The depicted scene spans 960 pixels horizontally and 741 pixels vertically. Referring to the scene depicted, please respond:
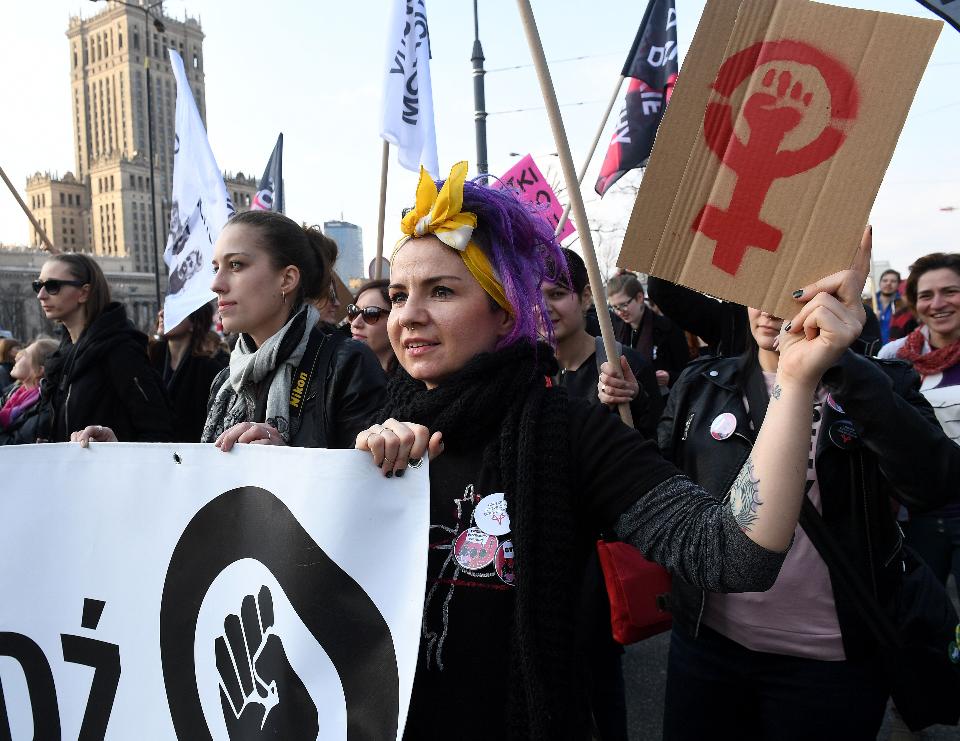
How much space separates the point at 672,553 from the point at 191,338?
4.68 m

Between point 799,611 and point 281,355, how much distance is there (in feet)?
5.33

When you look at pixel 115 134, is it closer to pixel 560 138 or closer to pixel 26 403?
pixel 26 403

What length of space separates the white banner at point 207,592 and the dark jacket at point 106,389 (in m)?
1.69

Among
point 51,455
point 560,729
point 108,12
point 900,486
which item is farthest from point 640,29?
point 108,12

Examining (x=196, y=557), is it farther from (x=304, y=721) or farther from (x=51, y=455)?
(x=51, y=455)

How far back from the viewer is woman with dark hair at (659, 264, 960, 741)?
175 centimetres

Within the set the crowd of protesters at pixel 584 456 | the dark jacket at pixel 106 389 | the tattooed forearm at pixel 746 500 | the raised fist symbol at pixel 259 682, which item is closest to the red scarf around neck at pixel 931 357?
the crowd of protesters at pixel 584 456

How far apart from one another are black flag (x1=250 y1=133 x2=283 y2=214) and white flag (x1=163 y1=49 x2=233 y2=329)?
193cm

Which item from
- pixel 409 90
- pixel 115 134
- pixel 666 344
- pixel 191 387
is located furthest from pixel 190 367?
pixel 115 134

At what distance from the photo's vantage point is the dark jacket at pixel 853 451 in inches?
67.4

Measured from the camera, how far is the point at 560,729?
1350 millimetres

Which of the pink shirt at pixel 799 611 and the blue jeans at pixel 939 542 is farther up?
the pink shirt at pixel 799 611

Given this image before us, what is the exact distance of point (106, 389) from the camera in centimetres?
369

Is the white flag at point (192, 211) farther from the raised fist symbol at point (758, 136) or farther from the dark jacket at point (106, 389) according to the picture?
the raised fist symbol at point (758, 136)
